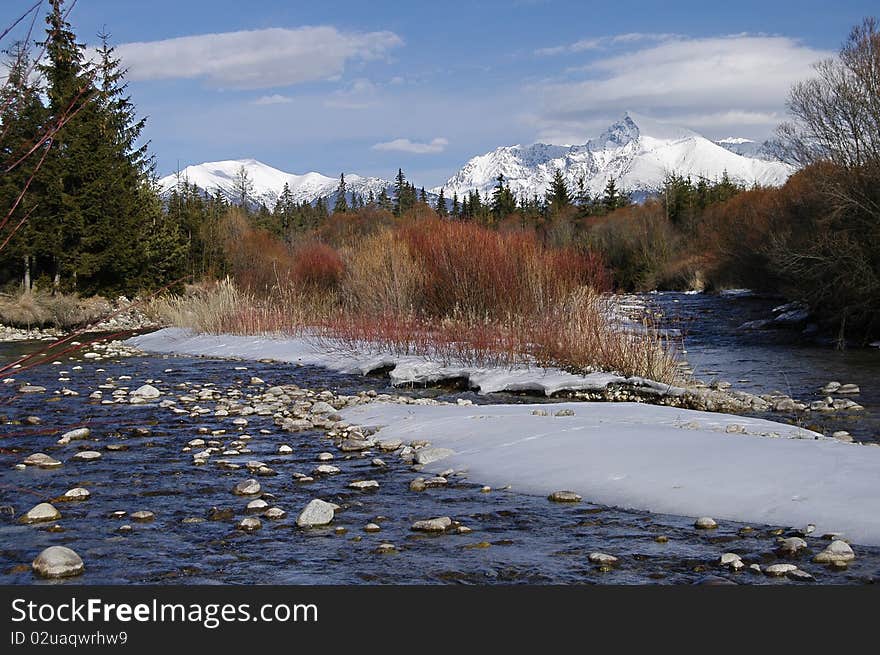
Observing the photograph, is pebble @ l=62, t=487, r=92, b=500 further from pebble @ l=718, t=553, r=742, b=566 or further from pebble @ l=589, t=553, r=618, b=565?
pebble @ l=718, t=553, r=742, b=566

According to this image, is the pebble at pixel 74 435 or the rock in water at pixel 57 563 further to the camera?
the pebble at pixel 74 435

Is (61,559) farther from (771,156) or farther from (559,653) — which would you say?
(771,156)

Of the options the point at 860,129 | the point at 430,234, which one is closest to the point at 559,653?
the point at 430,234

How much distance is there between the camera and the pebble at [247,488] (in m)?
5.84

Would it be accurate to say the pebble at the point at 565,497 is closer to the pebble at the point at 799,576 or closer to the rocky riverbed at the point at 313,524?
the rocky riverbed at the point at 313,524

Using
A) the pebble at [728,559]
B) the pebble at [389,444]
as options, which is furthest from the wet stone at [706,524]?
the pebble at [389,444]

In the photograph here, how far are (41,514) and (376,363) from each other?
8.57 m

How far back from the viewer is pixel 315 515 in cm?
513

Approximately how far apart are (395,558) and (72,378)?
417 inches

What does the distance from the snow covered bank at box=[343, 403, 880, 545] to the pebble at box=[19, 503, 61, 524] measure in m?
2.87

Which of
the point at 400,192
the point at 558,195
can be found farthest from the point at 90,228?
the point at 400,192

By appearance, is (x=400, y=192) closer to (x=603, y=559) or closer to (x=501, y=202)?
(x=501, y=202)

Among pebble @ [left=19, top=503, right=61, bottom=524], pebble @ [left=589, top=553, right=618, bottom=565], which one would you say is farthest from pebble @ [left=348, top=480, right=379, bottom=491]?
pebble @ [left=589, top=553, right=618, bottom=565]

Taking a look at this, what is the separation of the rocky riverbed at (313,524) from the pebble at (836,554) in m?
0.01
